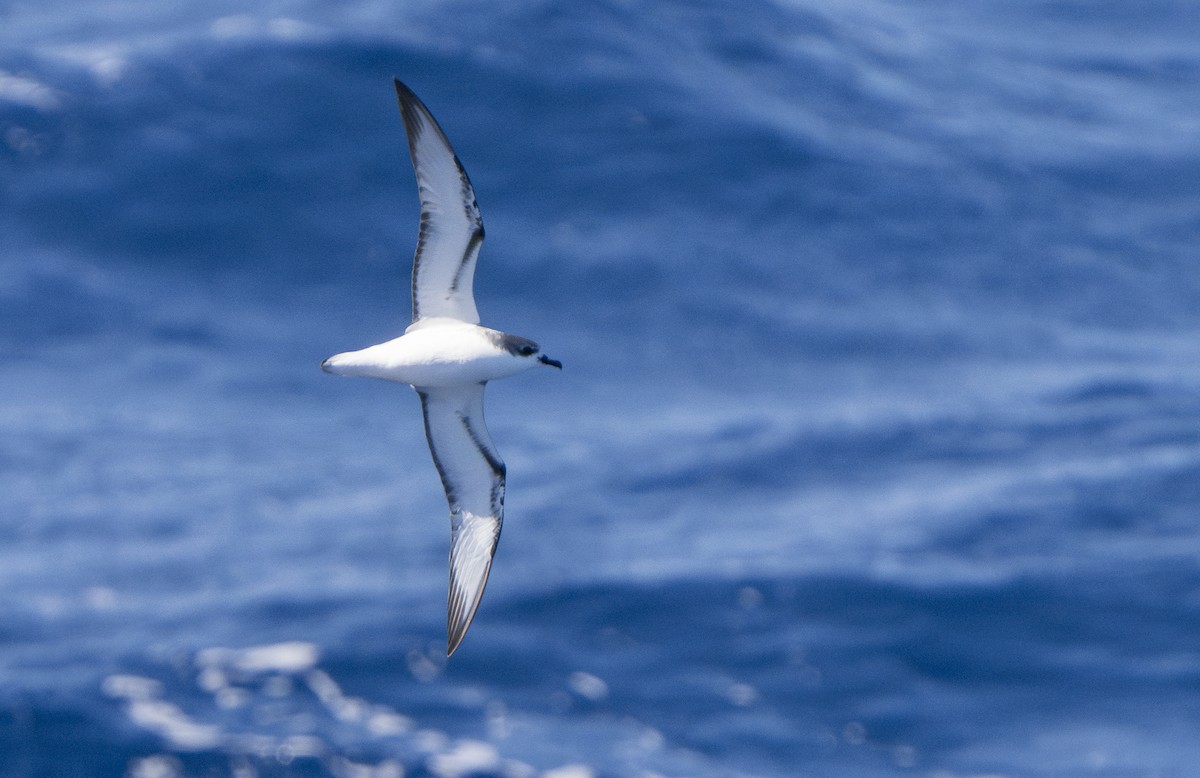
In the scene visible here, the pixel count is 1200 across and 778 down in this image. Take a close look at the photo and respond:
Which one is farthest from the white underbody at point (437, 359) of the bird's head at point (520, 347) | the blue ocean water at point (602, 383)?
the blue ocean water at point (602, 383)

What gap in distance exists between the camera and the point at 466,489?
605 inches

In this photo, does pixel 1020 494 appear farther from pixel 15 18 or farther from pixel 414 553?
pixel 15 18

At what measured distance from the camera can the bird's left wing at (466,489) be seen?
49.0 ft

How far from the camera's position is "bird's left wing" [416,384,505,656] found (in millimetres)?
14945

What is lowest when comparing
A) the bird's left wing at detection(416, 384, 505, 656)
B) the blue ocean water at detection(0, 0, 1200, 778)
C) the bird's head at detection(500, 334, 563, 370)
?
the bird's left wing at detection(416, 384, 505, 656)

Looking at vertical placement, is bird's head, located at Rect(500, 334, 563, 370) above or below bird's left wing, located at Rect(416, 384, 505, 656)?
above

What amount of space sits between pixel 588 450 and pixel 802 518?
16.9ft

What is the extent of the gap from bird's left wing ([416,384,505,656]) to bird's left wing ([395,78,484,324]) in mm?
872

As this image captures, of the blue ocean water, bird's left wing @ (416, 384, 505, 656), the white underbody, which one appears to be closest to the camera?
the white underbody

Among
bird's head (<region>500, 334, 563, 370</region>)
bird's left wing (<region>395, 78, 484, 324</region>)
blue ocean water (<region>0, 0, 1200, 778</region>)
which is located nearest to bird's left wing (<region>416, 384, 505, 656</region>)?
bird's head (<region>500, 334, 563, 370</region>)

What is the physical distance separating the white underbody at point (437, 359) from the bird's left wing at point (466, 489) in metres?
0.57

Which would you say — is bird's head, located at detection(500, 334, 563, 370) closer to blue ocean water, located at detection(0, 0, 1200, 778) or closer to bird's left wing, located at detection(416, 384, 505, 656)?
bird's left wing, located at detection(416, 384, 505, 656)

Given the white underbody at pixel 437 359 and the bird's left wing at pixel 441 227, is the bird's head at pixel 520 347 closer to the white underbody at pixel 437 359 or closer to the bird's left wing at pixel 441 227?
the white underbody at pixel 437 359

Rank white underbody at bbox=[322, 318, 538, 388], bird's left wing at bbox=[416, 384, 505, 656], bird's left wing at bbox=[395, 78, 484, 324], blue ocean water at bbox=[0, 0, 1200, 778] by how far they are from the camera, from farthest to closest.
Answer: blue ocean water at bbox=[0, 0, 1200, 778], bird's left wing at bbox=[416, 384, 505, 656], bird's left wing at bbox=[395, 78, 484, 324], white underbody at bbox=[322, 318, 538, 388]
